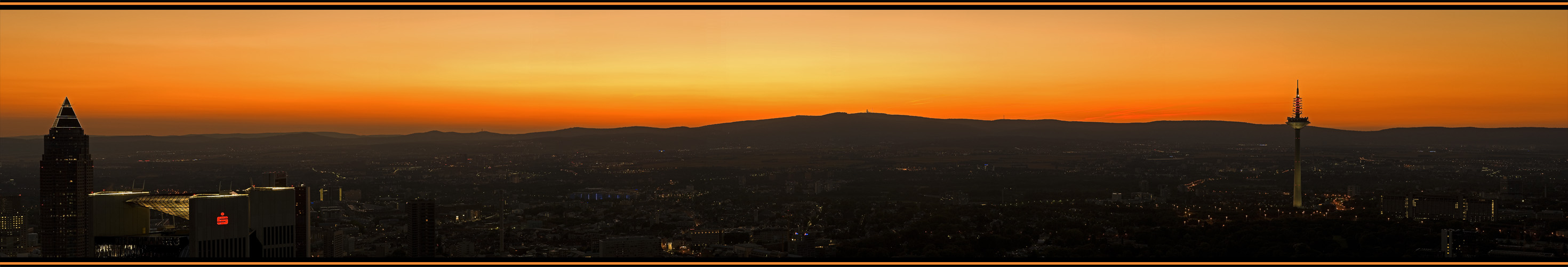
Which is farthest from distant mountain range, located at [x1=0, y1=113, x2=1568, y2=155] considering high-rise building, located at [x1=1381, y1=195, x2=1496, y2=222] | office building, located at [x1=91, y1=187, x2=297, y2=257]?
office building, located at [x1=91, y1=187, x2=297, y2=257]

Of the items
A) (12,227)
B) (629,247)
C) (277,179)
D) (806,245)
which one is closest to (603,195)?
(277,179)

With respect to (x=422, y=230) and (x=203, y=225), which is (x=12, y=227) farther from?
(x=203, y=225)

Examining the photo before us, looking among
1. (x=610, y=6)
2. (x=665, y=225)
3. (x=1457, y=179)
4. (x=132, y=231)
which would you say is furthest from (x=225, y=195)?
(x=1457, y=179)

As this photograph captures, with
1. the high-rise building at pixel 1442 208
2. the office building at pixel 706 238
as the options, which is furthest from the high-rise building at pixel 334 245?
the high-rise building at pixel 1442 208

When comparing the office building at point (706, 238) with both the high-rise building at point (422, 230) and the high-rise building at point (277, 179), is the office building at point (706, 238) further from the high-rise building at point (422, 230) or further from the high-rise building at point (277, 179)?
the high-rise building at point (277, 179)

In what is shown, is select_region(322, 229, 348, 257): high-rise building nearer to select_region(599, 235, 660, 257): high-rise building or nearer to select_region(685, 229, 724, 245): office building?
select_region(599, 235, 660, 257): high-rise building

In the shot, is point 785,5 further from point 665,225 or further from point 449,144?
point 449,144
